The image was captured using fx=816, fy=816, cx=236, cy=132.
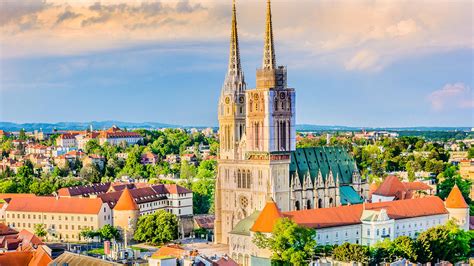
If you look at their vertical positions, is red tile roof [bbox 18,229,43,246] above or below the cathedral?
below

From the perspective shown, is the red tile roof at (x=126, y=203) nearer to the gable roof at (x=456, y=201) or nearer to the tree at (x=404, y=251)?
the gable roof at (x=456, y=201)

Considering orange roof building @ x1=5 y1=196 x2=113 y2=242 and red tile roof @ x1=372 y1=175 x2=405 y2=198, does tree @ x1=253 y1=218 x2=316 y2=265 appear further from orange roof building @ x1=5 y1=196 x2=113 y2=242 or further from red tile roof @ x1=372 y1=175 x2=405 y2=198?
orange roof building @ x1=5 y1=196 x2=113 y2=242

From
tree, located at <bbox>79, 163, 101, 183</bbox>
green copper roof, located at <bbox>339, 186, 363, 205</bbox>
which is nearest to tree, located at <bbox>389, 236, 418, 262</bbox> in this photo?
green copper roof, located at <bbox>339, 186, 363, 205</bbox>

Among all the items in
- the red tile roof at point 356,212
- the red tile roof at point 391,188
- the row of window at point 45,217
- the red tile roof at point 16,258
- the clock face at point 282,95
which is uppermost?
the clock face at point 282,95

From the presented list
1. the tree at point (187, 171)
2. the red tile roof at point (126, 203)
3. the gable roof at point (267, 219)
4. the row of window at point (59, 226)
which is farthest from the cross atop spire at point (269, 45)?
the tree at point (187, 171)

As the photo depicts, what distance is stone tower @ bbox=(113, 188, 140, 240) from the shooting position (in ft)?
298

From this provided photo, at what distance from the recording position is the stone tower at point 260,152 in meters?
80.3

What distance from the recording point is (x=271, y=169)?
79562mm

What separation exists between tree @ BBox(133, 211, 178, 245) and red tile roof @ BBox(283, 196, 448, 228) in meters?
18.4

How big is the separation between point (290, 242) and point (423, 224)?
20318 mm

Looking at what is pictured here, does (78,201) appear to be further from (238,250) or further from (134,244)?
(238,250)

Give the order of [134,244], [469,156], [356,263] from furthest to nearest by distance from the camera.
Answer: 1. [469,156]
2. [134,244]
3. [356,263]

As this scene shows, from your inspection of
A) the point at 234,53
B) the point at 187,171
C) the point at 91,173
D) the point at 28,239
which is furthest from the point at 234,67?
the point at 91,173

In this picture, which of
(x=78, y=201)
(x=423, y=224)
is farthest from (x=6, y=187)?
(x=423, y=224)
